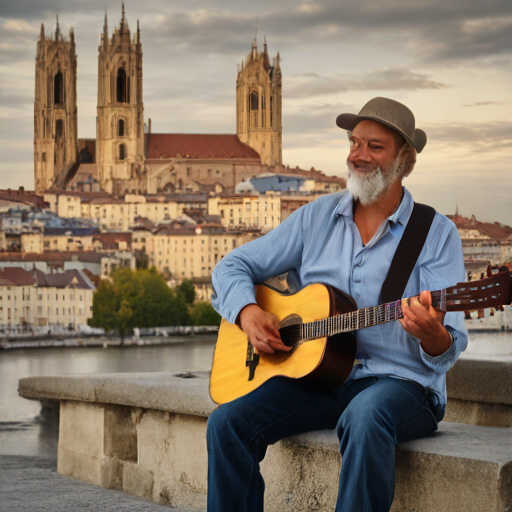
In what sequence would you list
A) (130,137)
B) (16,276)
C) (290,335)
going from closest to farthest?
(290,335)
(16,276)
(130,137)

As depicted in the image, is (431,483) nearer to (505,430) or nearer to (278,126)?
(505,430)

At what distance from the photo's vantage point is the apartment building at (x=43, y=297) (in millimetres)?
33906

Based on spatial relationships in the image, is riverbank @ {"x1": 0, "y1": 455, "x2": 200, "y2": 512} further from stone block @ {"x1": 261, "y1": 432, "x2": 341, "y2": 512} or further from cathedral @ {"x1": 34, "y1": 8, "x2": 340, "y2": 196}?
cathedral @ {"x1": 34, "y1": 8, "x2": 340, "y2": 196}

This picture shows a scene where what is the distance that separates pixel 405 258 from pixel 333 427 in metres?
0.29

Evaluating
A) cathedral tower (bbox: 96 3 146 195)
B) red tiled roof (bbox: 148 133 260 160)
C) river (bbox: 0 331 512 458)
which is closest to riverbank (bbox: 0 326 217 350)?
river (bbox: 0 331 512 458)

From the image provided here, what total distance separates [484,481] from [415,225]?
39cm

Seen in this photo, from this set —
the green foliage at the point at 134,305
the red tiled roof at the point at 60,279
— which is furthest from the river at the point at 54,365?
the red tiled roof at the point at 60,279

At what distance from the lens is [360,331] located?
1284 millimetres

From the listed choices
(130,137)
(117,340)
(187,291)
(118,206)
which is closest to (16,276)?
(117,340)

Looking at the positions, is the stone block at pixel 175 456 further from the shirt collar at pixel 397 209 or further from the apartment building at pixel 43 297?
the apartment building at pixel 43 297

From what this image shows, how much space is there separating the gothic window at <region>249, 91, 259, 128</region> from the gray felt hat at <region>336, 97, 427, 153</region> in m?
50.6

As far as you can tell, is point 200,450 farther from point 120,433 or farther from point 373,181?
point 373,181

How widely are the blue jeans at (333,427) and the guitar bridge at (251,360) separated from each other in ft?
0.19

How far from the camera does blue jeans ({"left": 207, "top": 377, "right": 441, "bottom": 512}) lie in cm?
110
